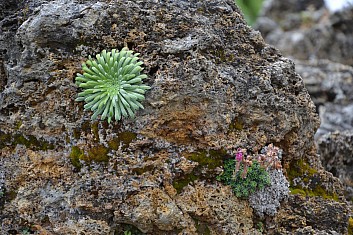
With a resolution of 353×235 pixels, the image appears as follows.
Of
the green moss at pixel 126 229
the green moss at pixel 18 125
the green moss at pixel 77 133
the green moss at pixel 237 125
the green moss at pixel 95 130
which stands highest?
the green moss at pixel 237 125

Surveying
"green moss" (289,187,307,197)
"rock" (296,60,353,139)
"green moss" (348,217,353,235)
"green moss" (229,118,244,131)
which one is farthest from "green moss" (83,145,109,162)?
"rock" (296,60,353,139)

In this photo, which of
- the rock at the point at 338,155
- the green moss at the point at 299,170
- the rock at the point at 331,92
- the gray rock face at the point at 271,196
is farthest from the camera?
the rock at the point at 331,92

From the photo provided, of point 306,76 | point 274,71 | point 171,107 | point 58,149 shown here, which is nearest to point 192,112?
point 171,107

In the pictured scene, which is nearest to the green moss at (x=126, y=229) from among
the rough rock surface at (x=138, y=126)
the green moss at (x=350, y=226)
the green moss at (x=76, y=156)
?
the rough rock surface at (x=138, y=126)

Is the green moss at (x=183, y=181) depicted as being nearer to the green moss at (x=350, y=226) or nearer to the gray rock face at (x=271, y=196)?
the gray rock face at (x=271, y=196)

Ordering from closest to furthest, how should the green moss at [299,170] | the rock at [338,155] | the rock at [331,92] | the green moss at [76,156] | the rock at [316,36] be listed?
the green moss at [76,156], the green moss at [299,170], the rock at [338,155], the rock at [331,92], the rock at [316,36]

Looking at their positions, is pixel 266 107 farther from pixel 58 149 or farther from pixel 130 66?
pixel 58 149

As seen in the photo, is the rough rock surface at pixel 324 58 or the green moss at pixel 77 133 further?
the rough rock surface at pixel 324 58
